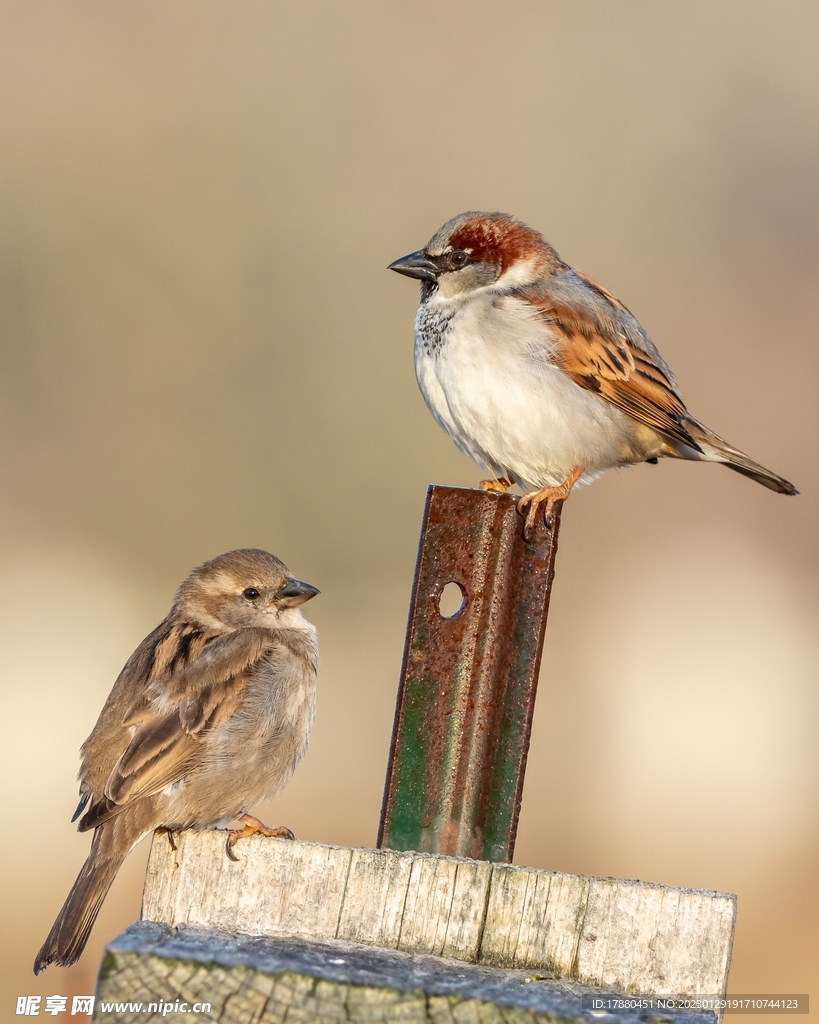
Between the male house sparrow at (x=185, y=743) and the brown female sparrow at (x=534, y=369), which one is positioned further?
the brown female sparrow at (x=534, y=369)

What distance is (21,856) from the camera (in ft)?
25.5

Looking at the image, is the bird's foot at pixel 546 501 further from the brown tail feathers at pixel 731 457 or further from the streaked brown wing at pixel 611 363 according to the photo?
the brown tail feathers at pixel 731 457

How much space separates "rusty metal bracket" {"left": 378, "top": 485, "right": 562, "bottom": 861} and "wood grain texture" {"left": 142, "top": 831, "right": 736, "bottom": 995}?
17.8 inches

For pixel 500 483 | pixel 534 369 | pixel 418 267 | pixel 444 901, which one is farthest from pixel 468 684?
pixel 418 267

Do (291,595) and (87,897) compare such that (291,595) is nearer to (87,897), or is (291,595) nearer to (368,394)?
(87,897)

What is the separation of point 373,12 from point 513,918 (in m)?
15.7

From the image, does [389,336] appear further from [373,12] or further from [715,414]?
[373,12]

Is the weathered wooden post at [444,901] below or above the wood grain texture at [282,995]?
above

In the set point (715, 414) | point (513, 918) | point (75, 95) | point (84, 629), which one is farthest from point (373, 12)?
point (513, 918)

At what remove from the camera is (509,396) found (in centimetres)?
488

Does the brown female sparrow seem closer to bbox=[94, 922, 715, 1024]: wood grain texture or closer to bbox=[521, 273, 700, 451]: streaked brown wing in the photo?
bbox=[521, 273, 700, 451]: streaked brown wing

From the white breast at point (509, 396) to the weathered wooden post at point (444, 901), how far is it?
5.58 feet

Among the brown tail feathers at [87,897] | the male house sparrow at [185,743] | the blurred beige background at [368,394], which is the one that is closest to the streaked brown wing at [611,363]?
the male house sparrow at [185,743]

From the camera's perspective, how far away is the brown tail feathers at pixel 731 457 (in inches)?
214
